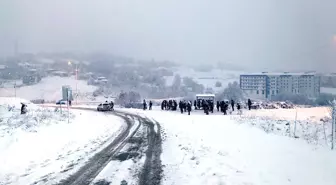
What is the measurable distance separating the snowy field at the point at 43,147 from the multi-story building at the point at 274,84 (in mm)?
93528

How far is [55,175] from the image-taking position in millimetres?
11141

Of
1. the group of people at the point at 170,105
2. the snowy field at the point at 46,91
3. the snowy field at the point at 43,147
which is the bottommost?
the snowy field at the point at 43,147

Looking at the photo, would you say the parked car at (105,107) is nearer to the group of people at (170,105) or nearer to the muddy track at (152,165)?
the group of people at (170,105)

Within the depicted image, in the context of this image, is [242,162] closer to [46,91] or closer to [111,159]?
[111,159]

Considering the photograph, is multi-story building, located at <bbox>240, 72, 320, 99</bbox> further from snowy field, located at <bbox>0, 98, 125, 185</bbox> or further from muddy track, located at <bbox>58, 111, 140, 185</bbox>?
muddy track, located at <bbox>58, 111, 140, 185</bbox>

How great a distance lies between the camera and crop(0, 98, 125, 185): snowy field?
11.7 meters

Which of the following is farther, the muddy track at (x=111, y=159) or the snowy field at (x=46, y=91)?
the snowy field at (x=46, y=91)

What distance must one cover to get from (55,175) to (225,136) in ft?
32.6

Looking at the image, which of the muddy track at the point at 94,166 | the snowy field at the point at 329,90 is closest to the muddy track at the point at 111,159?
the muddy track at the point at 94,166

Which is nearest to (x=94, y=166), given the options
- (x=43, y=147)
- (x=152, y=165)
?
(x=152, y=165)

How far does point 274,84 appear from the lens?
13750 cm

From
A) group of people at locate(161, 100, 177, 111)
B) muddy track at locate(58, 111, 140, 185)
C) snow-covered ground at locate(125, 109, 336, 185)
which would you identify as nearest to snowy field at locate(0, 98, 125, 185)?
muddy track at locate(58, 111, 140, 185)

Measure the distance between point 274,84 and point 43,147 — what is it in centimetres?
13096

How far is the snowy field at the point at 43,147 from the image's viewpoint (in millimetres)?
11688
